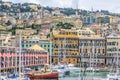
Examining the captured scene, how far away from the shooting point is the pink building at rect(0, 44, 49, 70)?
2557 inches

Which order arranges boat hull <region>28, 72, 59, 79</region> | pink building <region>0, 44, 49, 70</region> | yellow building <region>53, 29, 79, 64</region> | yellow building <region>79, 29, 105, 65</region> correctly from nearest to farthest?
boat hull <region>28, 72, 59, 79</region>
pink building <region>0, 44, 49, 70</region>
yellow building <region>53, 29, 79, 64</region>
yellow building <region>79, 29, 105, 65</region>

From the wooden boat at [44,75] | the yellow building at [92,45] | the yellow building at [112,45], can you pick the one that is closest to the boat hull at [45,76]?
the wooden boat at [44,75]

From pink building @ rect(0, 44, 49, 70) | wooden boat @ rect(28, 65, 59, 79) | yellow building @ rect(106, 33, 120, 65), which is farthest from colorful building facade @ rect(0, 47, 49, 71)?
yellow building @ rect(106, 33, 120, 65)

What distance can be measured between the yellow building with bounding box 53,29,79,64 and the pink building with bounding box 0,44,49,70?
970 cm

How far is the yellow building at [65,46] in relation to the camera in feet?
322

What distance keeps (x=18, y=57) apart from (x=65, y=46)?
1322 inches

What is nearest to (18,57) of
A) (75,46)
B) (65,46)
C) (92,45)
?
(65,46)

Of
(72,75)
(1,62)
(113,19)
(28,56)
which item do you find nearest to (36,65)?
(28,56)

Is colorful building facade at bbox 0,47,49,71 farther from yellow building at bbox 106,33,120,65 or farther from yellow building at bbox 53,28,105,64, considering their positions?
yellow building at bbox 106,33,120,65

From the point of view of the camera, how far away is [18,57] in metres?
66.9

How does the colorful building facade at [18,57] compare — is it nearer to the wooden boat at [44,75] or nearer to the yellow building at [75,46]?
the wooden boat at [44,75]

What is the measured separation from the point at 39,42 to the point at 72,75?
30.5 m

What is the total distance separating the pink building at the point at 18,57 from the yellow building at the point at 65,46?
9.70 meters

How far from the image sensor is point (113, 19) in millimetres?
192500
